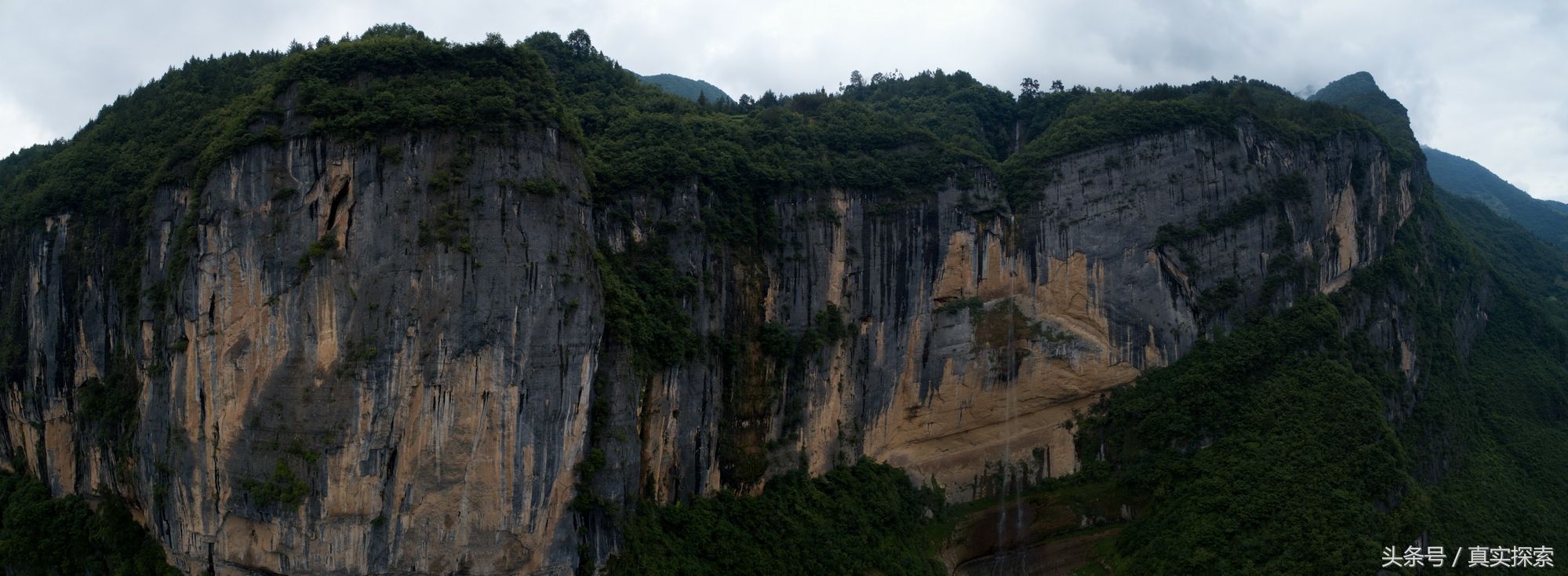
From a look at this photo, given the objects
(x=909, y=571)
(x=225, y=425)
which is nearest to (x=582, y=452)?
(x=225, y=425)

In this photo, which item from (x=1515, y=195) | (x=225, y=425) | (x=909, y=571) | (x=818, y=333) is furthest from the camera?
(x=1515, y=195)

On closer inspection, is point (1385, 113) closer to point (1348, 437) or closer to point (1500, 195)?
point (1348, 437)

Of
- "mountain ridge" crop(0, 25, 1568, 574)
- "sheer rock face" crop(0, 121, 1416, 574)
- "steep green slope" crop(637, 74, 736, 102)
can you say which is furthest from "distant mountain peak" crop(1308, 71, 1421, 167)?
"steep green slope" crop(637, 74, 736, 102)

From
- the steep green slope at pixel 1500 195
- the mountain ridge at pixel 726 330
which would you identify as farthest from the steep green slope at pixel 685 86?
the steep green slope at pixel 1500 195

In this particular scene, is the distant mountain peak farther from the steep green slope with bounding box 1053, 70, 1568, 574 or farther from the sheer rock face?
the sheer rock face

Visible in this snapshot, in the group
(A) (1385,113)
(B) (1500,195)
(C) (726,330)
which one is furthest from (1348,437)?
(B) (1500,195)

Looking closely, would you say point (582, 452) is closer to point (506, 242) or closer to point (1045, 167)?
point (506, 242)
